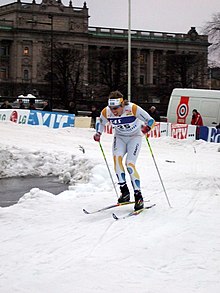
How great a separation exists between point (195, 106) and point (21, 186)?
734 inches

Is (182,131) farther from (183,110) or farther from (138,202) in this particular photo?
(138,202)

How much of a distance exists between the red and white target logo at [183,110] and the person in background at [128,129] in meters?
22.8

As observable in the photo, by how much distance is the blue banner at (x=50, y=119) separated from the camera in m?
32.6

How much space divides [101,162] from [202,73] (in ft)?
262

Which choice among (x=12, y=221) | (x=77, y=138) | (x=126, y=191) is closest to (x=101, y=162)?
(x=126, y=191)

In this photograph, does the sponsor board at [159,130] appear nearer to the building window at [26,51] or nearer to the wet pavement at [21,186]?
the wet pavement at [21,186]

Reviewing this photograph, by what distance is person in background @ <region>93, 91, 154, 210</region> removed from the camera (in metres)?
10.5

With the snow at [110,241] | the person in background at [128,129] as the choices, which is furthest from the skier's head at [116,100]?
the snow at [110,241]

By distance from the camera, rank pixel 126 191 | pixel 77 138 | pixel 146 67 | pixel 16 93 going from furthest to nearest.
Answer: pixel 146 67
pixel 16 93
pixel 77 138
pixel 126 191

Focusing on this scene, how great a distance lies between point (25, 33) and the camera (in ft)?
450

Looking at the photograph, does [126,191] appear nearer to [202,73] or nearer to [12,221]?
[12,221]

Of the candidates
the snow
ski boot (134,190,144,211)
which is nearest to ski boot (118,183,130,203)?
the snow

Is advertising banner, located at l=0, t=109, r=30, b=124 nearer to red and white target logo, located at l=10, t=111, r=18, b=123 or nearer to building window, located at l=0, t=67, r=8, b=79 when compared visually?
red and white target logo, located at l=10, t=111, r=18, b=123

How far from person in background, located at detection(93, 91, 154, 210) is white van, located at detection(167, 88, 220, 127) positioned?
22.1 m
